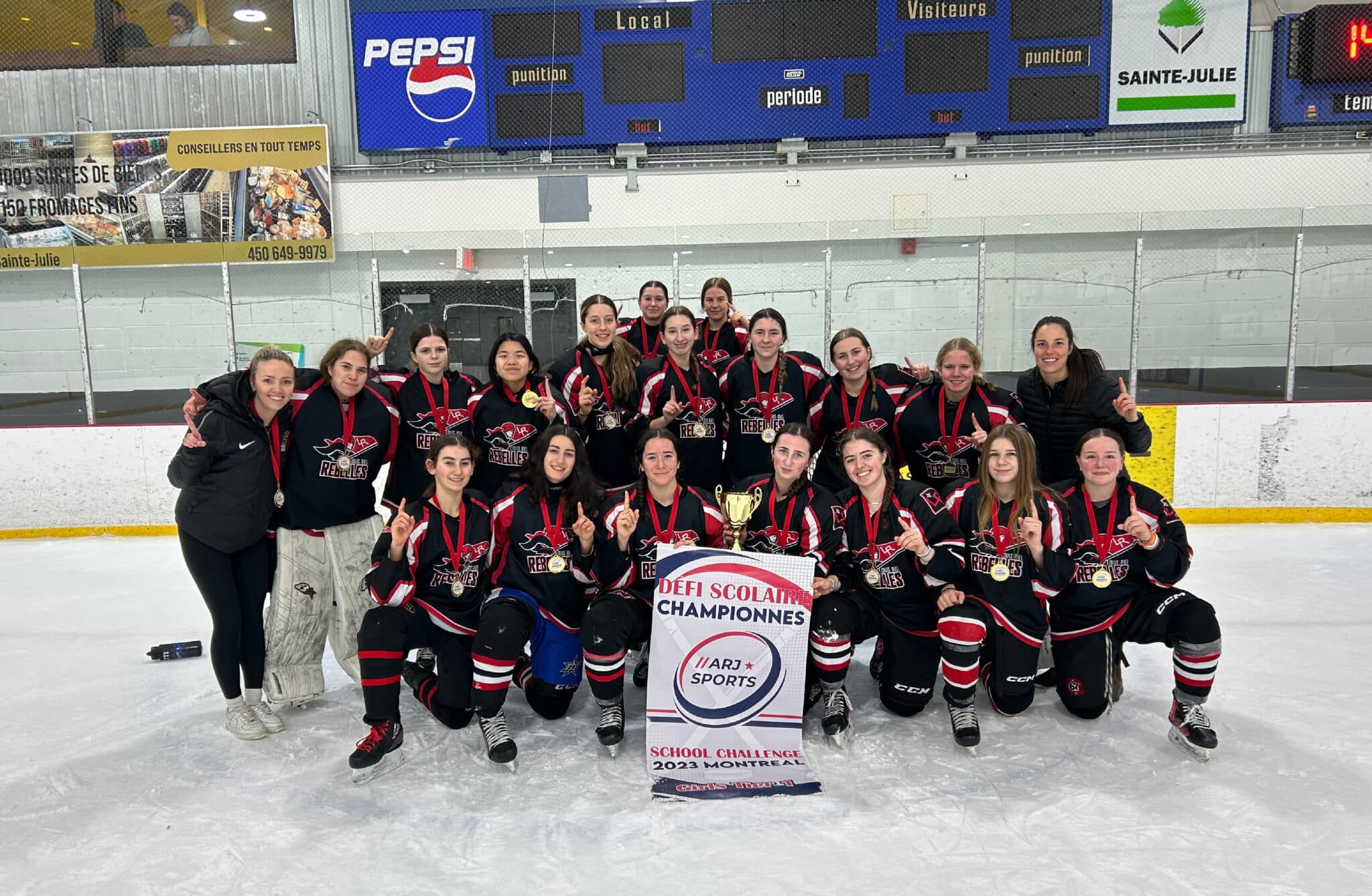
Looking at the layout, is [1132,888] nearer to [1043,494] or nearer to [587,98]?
[1043,494]

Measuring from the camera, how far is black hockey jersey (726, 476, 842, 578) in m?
2.96

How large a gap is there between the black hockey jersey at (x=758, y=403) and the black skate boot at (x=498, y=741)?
1.44 meters

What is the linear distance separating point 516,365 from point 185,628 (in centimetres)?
223

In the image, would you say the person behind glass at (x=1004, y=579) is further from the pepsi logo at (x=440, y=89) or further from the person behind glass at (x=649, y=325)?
the pepsi logo at (x=440, y=89)

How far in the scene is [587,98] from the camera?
25.9 feet

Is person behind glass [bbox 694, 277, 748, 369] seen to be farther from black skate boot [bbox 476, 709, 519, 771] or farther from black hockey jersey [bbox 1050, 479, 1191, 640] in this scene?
black skate boot [bbox 476, 709, 519, 771]

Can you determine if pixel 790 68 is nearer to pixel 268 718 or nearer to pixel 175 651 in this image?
pixel 175 651

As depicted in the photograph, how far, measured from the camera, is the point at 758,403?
366 cm

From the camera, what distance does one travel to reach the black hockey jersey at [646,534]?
3.00 metres

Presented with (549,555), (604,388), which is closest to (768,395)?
(604,388)

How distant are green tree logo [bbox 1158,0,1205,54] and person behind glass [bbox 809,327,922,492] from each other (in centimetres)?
623

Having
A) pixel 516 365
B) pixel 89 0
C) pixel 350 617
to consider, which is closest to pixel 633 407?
pixel 516 365

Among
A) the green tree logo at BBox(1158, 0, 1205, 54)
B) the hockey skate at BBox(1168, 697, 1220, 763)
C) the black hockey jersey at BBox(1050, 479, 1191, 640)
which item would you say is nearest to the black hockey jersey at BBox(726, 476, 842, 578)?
the black hockey jersey at BBox(1050, 479, 1191, 640)

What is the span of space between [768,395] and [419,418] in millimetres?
1398
